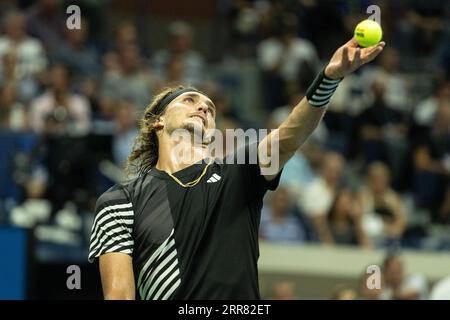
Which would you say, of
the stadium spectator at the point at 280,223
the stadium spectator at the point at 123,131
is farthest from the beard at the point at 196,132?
the stadium spectator at the point at 123,131

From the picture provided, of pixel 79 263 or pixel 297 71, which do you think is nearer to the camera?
pixel 79 263

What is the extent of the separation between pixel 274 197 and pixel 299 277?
80 centimetres

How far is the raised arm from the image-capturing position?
490 cm

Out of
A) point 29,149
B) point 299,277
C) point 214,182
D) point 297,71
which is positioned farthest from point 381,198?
point 214,182

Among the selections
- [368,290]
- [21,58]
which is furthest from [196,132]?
[21,58]

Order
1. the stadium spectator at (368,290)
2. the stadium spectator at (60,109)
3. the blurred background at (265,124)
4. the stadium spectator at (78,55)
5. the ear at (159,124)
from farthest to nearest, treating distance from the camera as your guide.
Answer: the stadium spectator at (78,55) < the stadium spectator at (60,109) < the blurred background at (265,124) < the stadium spectator at (368,290) < the ear at (159,124)

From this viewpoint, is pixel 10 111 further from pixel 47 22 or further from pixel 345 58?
pixel 345 58

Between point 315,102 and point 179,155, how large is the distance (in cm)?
87

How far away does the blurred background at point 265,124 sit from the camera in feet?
35.4

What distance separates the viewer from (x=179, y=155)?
18.6ft

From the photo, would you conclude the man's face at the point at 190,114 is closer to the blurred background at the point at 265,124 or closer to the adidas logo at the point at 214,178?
the adidas logo at the point at 214,178

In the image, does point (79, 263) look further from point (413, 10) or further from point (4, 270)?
point (413, 10)

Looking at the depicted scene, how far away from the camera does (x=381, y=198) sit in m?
12.1

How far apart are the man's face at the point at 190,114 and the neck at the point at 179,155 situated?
7 cm
